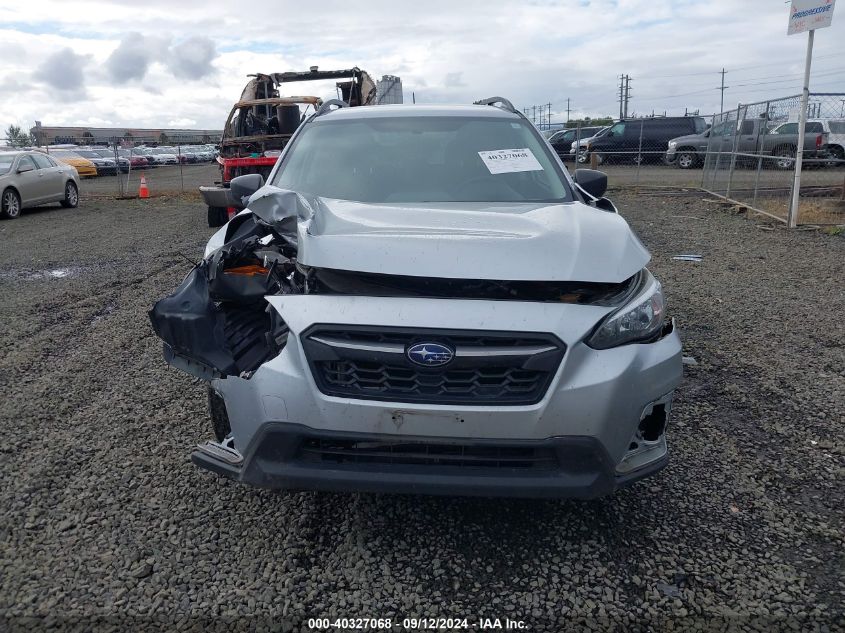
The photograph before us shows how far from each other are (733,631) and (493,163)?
2.77 m

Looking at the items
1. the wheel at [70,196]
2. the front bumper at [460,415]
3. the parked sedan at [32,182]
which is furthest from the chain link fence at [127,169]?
the front bumper at [460,415]

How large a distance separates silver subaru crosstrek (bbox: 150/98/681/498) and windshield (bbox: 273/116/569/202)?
2.97 ft

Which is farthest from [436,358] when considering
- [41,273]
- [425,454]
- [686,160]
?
[686,160]

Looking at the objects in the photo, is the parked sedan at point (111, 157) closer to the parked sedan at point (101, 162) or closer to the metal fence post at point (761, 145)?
the parked sedan at point (101, 162)

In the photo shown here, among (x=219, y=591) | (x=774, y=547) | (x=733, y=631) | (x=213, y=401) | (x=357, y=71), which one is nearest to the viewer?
(x=733, y=631)

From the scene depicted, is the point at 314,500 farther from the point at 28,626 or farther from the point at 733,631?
the point at 733,631

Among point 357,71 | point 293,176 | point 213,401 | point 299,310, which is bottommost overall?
point 213,401

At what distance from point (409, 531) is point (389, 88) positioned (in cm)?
1968

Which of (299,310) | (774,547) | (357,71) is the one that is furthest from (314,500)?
(357,71)

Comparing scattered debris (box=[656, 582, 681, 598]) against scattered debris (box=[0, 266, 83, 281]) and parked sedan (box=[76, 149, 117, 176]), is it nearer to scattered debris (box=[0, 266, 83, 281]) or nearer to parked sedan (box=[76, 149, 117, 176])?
scattered debris (box=[0, 266, 83, 281])

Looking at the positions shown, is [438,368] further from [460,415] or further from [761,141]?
[761,141]

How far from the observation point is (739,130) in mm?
14023

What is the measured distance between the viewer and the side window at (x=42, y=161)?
16578 millimetres

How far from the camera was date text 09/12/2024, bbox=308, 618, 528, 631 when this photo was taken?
8.28 ft
